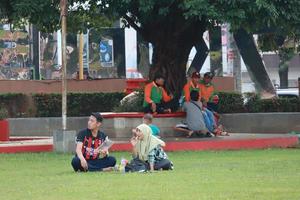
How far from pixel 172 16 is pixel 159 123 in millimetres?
2722

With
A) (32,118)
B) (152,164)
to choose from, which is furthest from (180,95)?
(152,164)

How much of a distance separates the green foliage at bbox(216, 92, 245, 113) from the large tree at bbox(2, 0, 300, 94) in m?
3.69

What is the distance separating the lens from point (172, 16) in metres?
21.3

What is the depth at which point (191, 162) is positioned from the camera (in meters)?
15.3

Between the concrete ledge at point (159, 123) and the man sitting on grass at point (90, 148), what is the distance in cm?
753

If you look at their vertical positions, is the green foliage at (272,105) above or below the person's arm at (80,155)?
above

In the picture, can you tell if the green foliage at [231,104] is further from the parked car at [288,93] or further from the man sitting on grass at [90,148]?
the man sitting on grass at [90,148]

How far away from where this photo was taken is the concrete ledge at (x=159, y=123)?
21.1 m

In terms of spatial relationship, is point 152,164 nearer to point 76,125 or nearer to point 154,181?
point 154,181

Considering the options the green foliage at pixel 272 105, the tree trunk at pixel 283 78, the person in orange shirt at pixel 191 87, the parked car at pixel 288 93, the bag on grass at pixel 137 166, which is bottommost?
the bag on grass at pixel 137 166

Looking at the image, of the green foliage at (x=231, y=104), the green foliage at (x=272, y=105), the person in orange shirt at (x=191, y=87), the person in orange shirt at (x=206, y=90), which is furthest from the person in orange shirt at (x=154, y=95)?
the green foliage at (x=272, y=105)

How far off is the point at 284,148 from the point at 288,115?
17.4 ft

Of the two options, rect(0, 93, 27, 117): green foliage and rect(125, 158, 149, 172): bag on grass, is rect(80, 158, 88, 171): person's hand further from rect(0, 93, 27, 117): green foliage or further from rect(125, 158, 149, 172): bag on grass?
rect(0, 93, 27, 117): green foliage

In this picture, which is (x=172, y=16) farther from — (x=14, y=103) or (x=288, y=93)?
(x=288, y=93)
